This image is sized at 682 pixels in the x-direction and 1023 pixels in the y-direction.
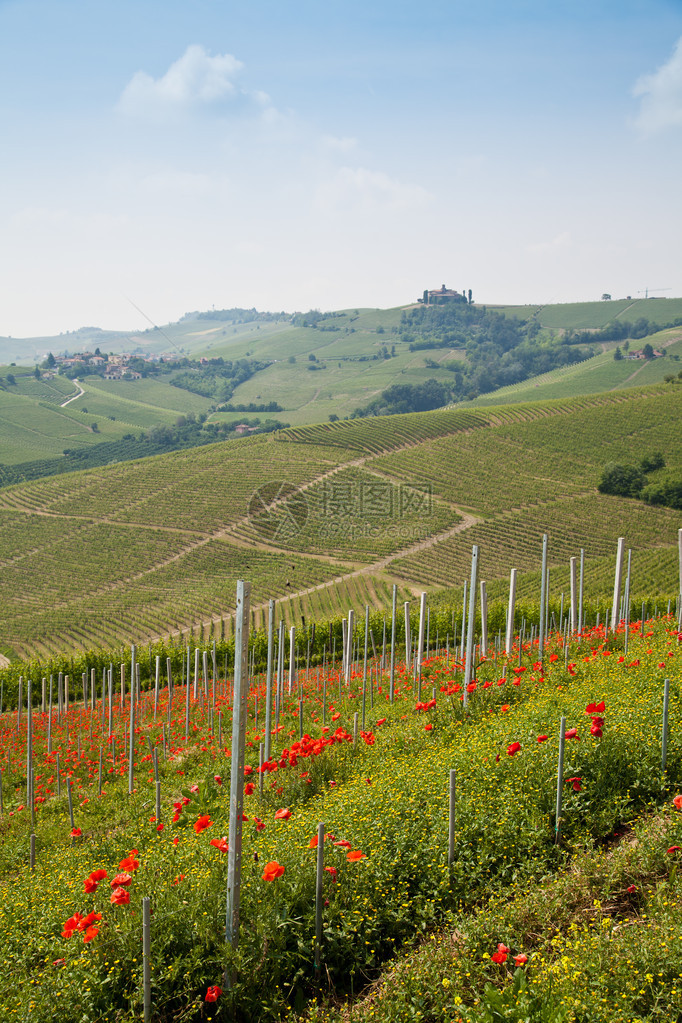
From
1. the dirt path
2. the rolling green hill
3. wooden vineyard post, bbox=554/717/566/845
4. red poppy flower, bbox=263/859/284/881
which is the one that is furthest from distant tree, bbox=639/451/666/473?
the dirt path

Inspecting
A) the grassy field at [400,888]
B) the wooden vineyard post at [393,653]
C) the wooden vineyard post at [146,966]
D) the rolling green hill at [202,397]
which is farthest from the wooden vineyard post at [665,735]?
the rolling green hill at [202,397]

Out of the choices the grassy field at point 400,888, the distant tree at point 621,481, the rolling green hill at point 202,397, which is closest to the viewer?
the grassy field at point 400,888

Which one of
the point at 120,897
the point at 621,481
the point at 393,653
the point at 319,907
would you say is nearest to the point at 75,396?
the point at 621,481

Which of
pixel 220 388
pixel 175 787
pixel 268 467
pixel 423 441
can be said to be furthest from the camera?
pixel 220 388

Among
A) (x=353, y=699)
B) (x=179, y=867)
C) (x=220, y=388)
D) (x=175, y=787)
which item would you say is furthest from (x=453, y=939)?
(x=220, y=388)

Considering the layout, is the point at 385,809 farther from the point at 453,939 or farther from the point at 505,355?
the point at 505,355

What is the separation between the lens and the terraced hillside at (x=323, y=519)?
48562 millimetres

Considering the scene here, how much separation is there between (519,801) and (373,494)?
6196 centimetres

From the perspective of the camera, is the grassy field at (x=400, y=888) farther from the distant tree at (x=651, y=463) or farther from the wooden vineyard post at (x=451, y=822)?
the distant tree at (x=651, y=463)

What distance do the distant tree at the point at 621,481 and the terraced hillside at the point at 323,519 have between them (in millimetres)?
1734

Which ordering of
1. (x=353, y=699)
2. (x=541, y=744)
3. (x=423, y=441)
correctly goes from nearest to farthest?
(x=541, y=744)
(x=353, y=699)
(x=423, y=441)

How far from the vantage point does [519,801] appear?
6.35 metres

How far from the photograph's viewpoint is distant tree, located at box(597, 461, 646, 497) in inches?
2499

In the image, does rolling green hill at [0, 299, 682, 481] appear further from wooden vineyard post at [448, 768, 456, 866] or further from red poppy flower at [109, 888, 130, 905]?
wooden vineyard post at [448, 768, 456, 866]
